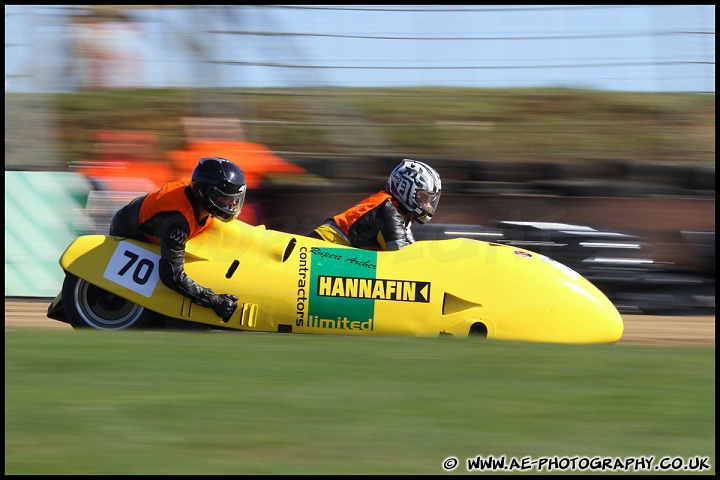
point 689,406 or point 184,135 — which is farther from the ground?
point 184,135

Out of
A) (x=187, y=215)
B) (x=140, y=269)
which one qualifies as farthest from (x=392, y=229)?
(x=140, y=269)

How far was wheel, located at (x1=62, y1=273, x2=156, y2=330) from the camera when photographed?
724cm

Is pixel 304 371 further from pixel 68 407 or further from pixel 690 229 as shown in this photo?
pixel 690 229

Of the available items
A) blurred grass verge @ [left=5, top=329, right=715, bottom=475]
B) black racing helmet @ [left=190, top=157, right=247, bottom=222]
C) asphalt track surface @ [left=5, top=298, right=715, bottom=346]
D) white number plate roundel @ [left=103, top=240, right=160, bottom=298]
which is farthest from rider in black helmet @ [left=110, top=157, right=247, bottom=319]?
asphalt track surface @ [left=5, top=298, right=715, bottom=346]

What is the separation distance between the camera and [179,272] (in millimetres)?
6875

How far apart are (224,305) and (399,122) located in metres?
5.10

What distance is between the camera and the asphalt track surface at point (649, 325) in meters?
7.61

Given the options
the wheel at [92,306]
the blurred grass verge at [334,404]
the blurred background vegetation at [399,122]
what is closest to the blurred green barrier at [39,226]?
the blurred background vegetation at [399,122]

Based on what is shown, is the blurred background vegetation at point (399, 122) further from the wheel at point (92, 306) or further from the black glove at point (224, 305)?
the black glove at point (224, 305)

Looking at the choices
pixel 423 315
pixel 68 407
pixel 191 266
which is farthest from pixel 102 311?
pixel 68 407

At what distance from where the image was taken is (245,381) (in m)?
5.00

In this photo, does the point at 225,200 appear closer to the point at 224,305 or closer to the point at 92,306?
the point at 224,305

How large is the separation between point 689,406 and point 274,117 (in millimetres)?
6767

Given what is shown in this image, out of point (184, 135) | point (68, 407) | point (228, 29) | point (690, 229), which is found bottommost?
point (68, 407)
